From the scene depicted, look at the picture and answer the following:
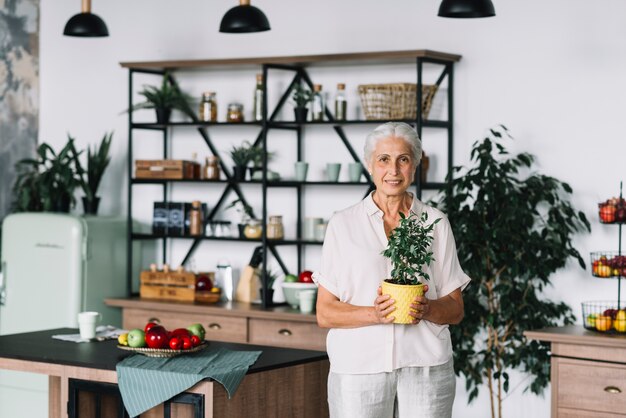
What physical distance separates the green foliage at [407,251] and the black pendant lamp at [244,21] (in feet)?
6.76

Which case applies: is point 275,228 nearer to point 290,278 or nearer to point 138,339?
point 290,278

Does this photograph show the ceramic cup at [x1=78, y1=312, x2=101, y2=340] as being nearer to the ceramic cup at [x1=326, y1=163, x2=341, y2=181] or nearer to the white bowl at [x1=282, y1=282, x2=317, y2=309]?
the white bowl at [x1=282, y1=282, x2=317, y2=309]

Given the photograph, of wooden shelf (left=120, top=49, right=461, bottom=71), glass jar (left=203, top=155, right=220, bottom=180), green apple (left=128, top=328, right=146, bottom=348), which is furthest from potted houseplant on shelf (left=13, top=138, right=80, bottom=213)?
green apple (left=128, top=328, right=146, bottom=348)

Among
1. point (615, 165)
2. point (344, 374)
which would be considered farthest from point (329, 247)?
point (615, 165)

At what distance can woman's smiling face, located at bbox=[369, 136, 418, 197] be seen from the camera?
11.8 feet

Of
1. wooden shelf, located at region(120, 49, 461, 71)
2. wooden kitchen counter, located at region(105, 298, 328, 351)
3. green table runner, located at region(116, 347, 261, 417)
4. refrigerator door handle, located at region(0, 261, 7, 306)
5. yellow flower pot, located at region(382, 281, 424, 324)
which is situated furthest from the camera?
refrigerator door handle, located at region(0, 261, 7, 306)

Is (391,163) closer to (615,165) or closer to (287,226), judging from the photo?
(615,165)

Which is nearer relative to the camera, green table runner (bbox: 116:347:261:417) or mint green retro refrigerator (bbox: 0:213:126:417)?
green table runner (bbox: 116:347:261:417)

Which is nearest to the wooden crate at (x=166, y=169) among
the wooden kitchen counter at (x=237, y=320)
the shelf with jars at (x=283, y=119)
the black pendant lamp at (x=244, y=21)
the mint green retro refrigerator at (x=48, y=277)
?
the shelf with jars at (x=283, y=119)

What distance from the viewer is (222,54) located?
6.90 metres

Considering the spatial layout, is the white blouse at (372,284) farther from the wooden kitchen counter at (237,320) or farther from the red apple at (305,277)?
the red apple at (305,277)

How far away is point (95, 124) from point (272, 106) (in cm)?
142

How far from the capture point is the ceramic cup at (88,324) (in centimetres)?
486

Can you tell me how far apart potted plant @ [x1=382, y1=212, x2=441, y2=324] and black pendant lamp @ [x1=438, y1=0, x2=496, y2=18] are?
1.52 metres
